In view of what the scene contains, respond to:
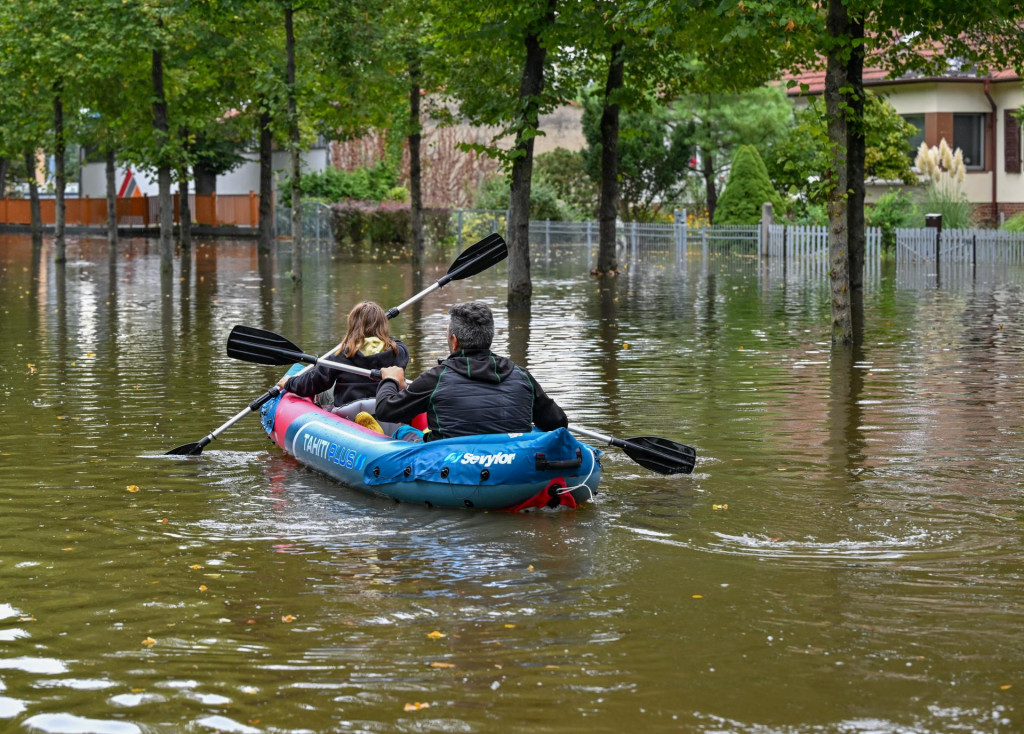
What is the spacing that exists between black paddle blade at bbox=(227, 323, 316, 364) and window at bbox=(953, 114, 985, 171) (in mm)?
36549

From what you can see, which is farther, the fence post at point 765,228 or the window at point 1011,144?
the window at point 1011,144

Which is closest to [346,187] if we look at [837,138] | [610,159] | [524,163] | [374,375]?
[610,159]

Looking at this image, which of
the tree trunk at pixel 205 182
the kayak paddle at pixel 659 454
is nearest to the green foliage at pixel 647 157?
the tree trunk at pixel 205 182

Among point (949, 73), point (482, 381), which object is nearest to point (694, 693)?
point (482, 381)

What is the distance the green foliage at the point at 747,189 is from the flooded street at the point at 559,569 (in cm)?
2438

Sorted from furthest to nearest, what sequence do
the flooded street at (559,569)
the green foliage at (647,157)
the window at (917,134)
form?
the green foliage at (647,157), the window at (917,134), the flooded street at (559,569)

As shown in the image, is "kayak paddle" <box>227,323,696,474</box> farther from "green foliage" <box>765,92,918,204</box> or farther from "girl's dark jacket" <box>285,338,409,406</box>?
"green foliage" <box>765,92,918,204</box>

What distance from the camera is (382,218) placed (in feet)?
166

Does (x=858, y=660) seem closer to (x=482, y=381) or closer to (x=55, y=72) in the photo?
(x=482, y=381)

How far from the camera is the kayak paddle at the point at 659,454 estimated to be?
1024cm

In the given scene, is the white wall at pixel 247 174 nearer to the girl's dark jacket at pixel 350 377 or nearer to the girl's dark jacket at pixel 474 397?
the girl's dark jacket at pixel 350 377

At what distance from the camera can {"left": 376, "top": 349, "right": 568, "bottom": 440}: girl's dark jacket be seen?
9711mm

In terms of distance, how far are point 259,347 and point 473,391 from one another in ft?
9.52

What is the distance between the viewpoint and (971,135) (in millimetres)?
45094
